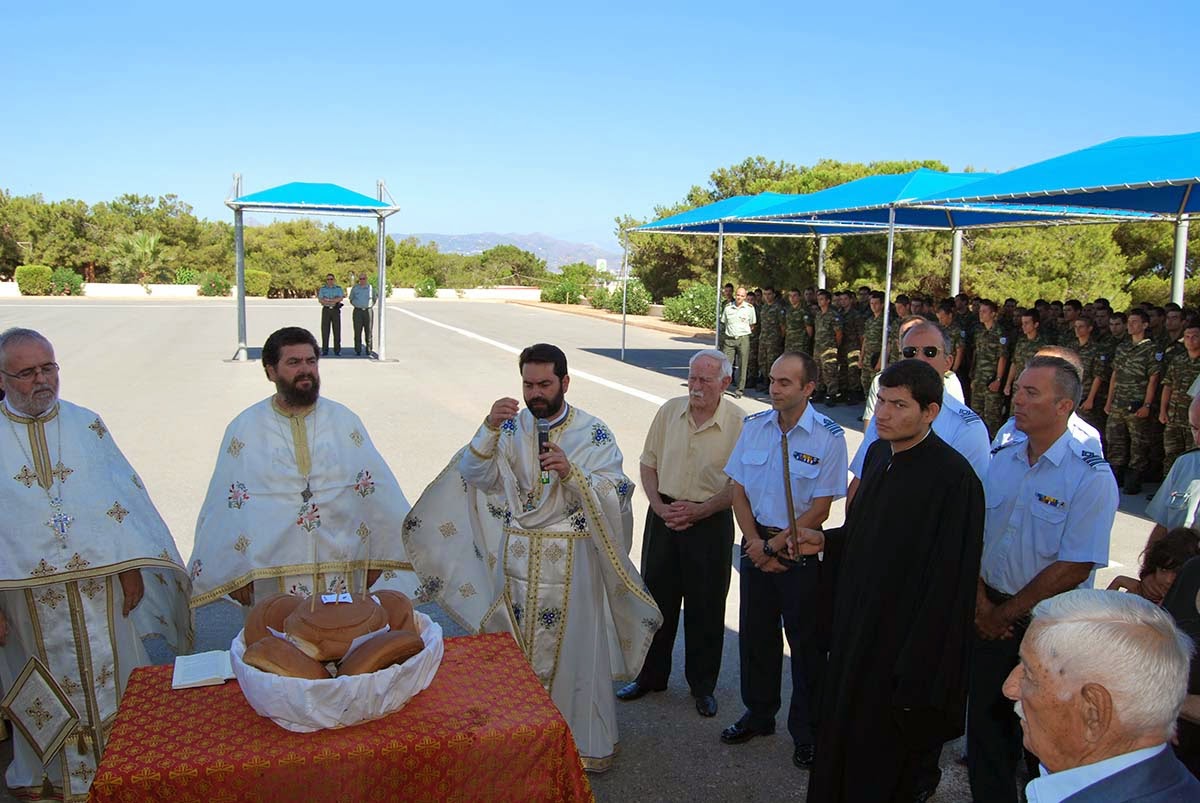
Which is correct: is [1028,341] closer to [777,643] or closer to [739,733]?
[777,643]

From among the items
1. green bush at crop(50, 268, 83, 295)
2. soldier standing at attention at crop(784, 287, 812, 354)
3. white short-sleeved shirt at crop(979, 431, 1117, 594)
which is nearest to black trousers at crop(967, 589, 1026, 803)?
white short-sleeved shirt at crop(979, 431, 1117, 594)

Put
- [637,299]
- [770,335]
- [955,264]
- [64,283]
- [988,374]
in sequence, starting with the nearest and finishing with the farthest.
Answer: [988,374] → [770,335] → [955,264] → [637,299] → [64,283]

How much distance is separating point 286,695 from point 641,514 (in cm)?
624

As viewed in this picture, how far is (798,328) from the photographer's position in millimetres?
17281

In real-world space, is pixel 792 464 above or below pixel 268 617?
above

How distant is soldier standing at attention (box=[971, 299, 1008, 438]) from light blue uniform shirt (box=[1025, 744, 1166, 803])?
11934 millimetres

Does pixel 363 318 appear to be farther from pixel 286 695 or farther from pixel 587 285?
pixel 587 285

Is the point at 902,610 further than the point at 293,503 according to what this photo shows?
No

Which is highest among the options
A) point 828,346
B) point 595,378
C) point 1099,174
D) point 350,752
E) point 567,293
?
point 1099,174

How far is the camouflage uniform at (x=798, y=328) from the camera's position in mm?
17234

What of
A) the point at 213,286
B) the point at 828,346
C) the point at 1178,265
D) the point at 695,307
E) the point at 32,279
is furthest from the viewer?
the point at 213,286

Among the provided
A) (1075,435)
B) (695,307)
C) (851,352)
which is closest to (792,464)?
(1075,435)

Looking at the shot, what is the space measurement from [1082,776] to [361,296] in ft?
71.6

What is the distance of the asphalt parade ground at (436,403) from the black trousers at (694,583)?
25 centimetres
